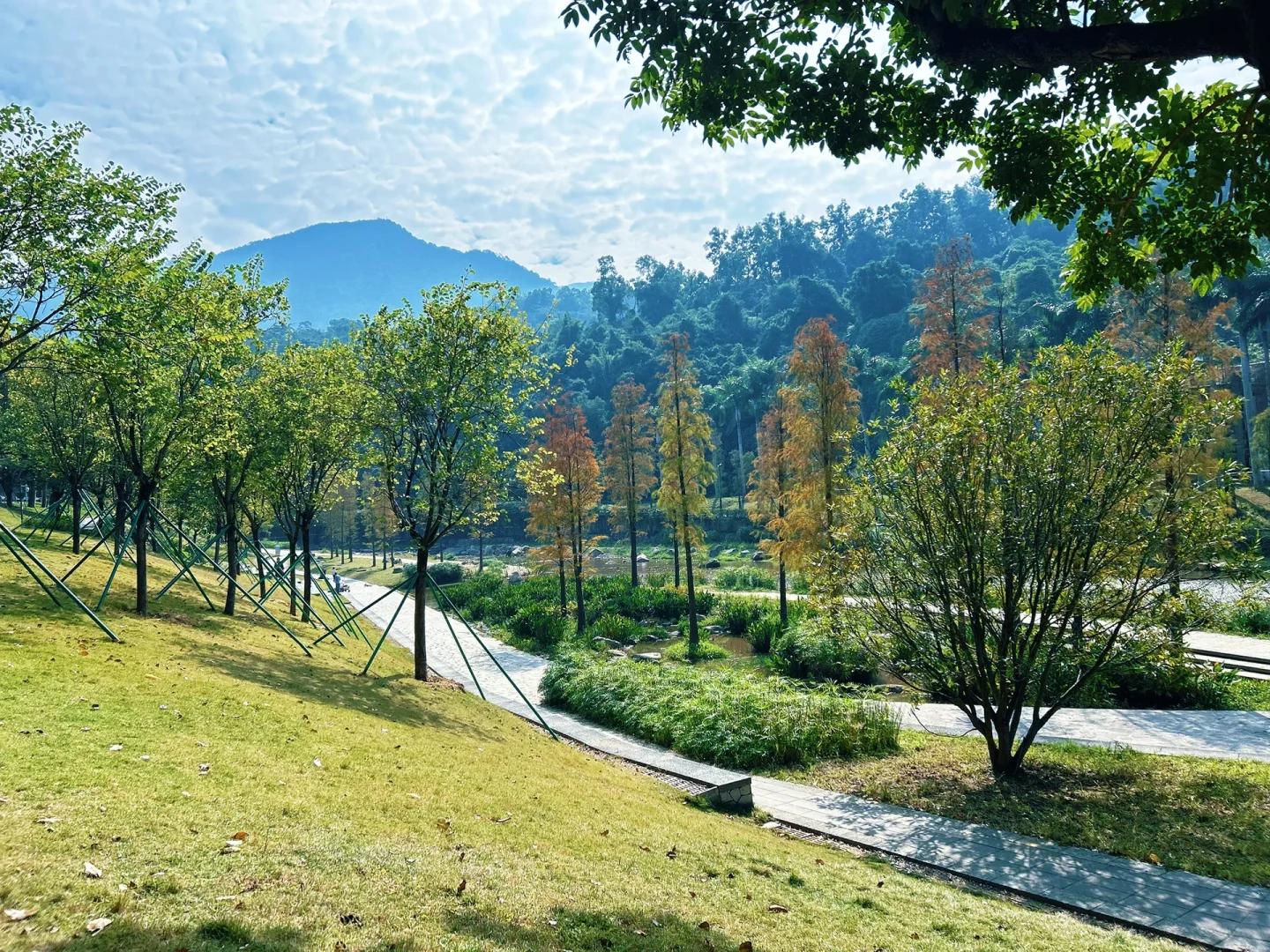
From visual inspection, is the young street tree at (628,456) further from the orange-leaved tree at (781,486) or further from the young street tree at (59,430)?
the young street tree at (59,430)

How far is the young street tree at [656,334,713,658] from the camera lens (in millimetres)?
27609

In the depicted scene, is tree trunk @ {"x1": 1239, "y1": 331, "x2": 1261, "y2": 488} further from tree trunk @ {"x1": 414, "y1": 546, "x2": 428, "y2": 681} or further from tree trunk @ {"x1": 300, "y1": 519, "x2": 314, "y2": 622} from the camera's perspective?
tree trunk @ {"x1": 300, "y1": 519, "x2": 314, "y2": 622}

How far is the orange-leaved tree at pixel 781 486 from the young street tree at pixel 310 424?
13227mm

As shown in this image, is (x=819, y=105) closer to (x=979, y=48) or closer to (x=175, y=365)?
(x=979, y=48)

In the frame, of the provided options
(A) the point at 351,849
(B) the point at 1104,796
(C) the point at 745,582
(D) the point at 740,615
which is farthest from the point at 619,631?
(A) the point at 351,849

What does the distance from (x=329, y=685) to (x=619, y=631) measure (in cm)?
1430

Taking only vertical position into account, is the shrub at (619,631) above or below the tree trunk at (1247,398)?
below

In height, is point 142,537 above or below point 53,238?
below

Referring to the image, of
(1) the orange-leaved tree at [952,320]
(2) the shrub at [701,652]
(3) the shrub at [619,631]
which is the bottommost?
(2) the shrub at [701,652]

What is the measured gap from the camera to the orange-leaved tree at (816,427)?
75.2 feet

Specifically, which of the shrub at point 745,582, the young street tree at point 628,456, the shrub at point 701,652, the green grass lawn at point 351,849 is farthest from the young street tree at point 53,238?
the shrub at point 745,582

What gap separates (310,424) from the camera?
66.1ft

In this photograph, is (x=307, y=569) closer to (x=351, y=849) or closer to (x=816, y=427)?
(x=816, y=427)

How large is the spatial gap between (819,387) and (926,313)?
3.95m
